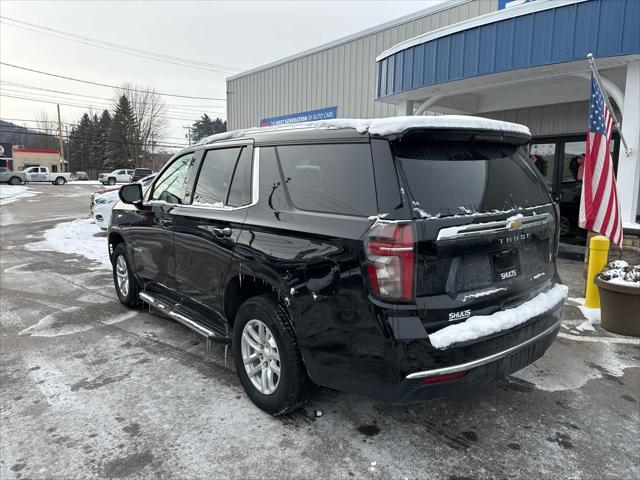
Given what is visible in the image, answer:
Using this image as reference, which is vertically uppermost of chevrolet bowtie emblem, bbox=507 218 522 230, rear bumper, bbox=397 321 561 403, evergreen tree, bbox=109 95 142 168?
evergreen tree, bbox=109 95 142 168

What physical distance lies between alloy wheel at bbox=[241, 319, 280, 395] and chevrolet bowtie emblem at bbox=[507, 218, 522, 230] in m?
1.62

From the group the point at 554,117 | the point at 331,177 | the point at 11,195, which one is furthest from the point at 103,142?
the point at 331,177

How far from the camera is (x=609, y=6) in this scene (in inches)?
248

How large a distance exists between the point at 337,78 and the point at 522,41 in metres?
8.47

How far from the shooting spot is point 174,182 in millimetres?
4523

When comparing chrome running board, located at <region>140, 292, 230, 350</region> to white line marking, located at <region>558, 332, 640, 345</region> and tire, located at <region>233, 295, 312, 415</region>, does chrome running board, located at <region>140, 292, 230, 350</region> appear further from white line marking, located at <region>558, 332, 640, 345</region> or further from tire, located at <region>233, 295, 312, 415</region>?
white line marking, located at <region>558, 332, 640, 345</region>

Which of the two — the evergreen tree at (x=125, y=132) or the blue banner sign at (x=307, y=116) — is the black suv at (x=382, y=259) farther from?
the evergreen tree at (x=125, y=132)

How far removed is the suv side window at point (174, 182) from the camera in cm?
434

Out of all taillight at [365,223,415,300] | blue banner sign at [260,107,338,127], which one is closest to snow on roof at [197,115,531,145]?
taillight at [365,223,415,300]

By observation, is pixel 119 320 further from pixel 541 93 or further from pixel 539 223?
pixel 541 93

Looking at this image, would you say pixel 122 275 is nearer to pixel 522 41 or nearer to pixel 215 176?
pixel 215 176

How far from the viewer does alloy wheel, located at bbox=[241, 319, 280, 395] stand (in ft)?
10.2

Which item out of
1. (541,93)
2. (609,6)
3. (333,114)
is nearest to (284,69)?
(333,114)

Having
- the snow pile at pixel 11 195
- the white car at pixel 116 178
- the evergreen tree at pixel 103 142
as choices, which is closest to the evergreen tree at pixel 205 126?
the evergreen tree at pixel 103 142
